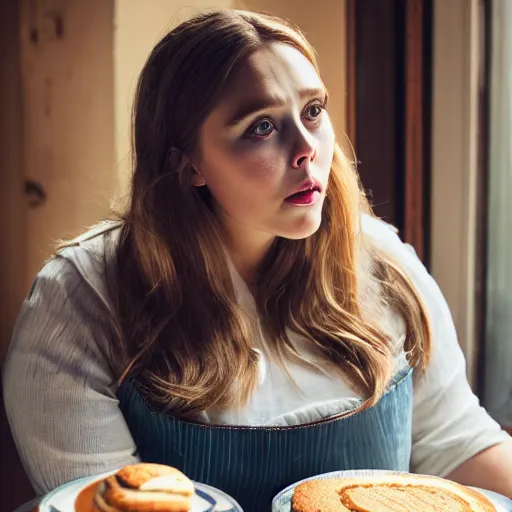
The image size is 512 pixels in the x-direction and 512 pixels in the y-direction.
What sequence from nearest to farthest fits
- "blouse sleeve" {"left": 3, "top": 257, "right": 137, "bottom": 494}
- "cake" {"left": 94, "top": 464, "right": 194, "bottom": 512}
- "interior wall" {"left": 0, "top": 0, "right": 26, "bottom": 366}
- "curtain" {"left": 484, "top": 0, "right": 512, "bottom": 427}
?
"cake" {"left": 94, "top": 464, "right": 194, "bottom": 512}, "blouse sleeve" {"left": 3, "top": 257, "right": 137, "bottom": 494}, "interior wall" {"left": 0, "top": 0, "right": 26, "bottom": 366}, "curtain" {"left": 484, "top": 0, "right": 512, "bottom": 427}

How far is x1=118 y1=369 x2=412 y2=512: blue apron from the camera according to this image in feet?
3.63

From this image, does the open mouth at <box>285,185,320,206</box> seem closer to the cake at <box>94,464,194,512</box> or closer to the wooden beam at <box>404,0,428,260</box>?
the cake at <box>94,464,194,512</box>

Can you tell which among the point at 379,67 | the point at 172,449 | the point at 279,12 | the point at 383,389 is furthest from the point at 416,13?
the point at 172,449

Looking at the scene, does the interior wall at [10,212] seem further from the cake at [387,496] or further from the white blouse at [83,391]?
the cake at [387,496]

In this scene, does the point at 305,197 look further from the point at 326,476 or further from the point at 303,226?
the point at 326,476

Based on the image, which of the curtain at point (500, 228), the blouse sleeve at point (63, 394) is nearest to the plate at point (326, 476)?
the blouse sleeve at point (63, 394)

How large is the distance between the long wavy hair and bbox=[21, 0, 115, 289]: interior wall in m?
0.37

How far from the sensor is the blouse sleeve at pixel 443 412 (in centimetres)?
128

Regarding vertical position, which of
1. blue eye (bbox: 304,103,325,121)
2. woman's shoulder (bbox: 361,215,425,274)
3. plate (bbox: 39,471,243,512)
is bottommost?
plate (bbox: 39,471,243,512)

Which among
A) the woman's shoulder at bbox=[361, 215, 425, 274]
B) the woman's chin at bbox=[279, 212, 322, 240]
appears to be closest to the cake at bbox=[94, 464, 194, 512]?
the woman's chin at bbox=[279, 212, 322, 240]

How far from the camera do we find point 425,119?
1753 millimetres

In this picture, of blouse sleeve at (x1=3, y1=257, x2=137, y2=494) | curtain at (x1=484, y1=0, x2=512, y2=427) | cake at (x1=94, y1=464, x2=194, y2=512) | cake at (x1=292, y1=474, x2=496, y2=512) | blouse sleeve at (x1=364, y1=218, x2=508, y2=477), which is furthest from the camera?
curtain at (x1=484, y1=0, x2=512, y2=427)

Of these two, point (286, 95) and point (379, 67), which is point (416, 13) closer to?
point (379, 67)

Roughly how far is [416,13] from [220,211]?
75 centimetres
